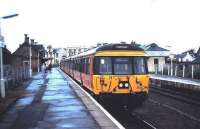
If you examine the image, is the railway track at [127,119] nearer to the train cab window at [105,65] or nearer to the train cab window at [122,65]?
the train cab window at [105,65]

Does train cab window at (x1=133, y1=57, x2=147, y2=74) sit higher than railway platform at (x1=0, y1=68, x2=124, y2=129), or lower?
higher

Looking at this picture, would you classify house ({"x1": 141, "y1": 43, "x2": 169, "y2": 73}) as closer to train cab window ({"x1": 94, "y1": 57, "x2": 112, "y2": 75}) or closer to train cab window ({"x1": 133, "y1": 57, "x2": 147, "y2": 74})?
train cab window ({"x1": 133, "y1": 57, "x2": 147, "y2": 74})

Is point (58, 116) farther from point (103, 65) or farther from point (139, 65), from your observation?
point (139, 65)

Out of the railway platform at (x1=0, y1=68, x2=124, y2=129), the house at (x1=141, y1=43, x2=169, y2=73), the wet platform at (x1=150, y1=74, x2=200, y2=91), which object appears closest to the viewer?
the railway platform at (x1=0, y1=68, x2=124, y2=129)

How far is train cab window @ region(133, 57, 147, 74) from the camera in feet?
66.7

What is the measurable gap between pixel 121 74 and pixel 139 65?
94cm

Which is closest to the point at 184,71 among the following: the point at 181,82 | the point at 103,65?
the point at 181,82

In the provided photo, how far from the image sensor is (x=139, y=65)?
67.2ft

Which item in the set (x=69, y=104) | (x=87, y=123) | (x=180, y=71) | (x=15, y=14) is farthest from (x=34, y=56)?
(x=87, y=123)

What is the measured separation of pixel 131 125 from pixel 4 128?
5936mm

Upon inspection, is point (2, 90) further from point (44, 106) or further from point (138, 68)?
point (138, 68)

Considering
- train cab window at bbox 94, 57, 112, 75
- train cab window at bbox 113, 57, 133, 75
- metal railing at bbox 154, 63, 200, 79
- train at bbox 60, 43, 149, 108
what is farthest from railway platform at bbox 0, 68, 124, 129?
metal railing at bbox 154, 63, 200, 79

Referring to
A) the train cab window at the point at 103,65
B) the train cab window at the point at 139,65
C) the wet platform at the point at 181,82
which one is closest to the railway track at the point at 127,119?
the train cab window at the point at 103,65

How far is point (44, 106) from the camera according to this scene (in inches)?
770
